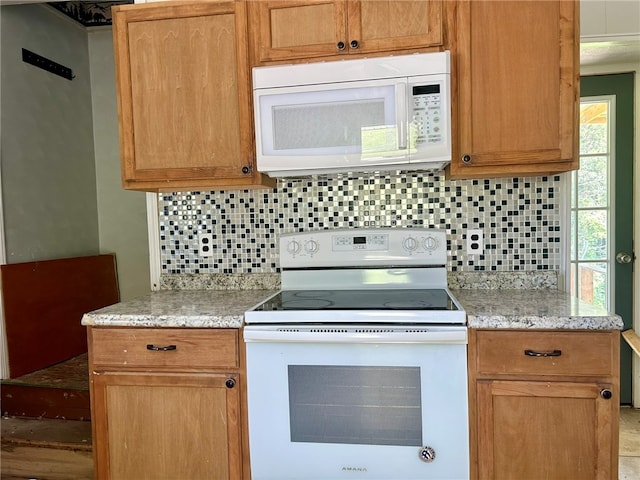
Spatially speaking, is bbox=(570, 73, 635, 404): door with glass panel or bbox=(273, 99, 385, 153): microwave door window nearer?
bbox=(273, 99, 385, 153): microwave door window

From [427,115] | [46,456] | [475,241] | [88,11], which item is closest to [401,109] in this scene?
[427,115]

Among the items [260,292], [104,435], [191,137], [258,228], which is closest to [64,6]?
[191,137]

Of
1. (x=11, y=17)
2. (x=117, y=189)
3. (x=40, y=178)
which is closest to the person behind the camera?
(x=11, y=17)

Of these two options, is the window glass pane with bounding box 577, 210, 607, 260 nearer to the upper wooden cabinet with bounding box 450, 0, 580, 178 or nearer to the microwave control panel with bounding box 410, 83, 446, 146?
the upper wooden cabinet with bounding box 450, 0, 580, 178

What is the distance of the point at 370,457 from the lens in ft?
4.75

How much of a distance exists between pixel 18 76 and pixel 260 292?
7.22 ft

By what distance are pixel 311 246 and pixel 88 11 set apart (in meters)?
2.82

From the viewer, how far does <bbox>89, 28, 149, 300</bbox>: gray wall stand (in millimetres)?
3545

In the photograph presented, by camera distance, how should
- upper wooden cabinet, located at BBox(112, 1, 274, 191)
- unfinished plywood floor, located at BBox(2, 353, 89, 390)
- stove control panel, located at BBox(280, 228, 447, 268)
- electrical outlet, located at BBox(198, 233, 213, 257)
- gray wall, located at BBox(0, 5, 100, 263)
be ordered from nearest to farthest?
upper wooden cabinet, located at BBox(112, 1, 274, 191), stove control panel, located at BBox(280, 228, 447, 268), electrical outlet, located at BBox(198, 233, 213, 257), unfinished plywood floor, located at BBox(2, 353, 89, 390), gray wall, located at BBox(0, 5, 100, 263)

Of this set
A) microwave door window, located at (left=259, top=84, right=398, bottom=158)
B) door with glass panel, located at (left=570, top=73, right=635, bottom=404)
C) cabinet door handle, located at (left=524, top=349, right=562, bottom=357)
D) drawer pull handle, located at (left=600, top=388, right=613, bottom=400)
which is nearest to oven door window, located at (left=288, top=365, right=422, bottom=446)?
cabinet door handle, located at (left=524, top=349, right=562, bottom=357)

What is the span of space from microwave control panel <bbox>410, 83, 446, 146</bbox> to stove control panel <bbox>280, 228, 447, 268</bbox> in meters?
0.42

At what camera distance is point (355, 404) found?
146cm

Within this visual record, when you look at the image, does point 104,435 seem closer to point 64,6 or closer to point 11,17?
point 11,17

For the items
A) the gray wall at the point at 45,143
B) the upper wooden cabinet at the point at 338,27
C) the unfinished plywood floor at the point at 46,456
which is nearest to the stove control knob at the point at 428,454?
the upper wooden cabinet at the point at 338,27
